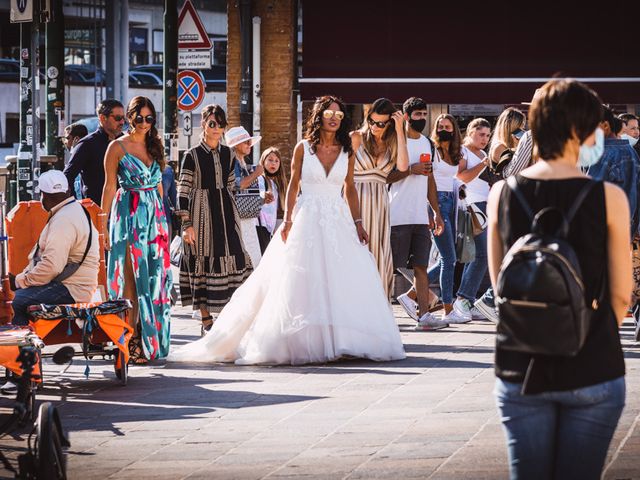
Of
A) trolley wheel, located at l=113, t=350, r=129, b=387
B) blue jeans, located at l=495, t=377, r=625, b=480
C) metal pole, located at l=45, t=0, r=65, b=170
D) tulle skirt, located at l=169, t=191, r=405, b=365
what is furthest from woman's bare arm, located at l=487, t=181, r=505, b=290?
metal pole, located at l=45, t=0, r=65, b=170

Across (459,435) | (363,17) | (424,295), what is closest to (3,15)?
(363,17)

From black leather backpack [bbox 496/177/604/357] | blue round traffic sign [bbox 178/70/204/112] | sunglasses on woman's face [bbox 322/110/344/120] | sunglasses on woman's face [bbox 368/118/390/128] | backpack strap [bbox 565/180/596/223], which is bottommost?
black leather backpack [bbox 496/177/604/357]

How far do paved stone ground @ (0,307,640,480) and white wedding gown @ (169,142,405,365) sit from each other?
17cm

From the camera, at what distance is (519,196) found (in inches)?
170

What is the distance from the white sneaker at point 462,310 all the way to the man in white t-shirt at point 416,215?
369mm

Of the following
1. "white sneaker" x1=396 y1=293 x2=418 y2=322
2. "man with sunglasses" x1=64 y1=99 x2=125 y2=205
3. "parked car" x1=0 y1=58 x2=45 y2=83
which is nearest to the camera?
"man with sunglasses" x1=64 y1=99 x2=125 y2=205

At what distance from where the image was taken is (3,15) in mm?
60062

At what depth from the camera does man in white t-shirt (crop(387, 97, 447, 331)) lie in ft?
41.3

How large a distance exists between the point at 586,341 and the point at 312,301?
20.2 ft

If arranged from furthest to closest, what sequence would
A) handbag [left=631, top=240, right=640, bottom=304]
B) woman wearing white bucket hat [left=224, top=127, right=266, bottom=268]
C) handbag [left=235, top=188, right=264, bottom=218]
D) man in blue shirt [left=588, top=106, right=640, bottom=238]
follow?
handbag [left=235, top=188, right=264, bottom=218] → woman wearing white bucket hat [left=224, top=127, right=266, bottom=268] → handbag [left=631, top=240, right=640, bottom=304] → man in blue shirt [left=588, top=106, right=640, bottom=238]

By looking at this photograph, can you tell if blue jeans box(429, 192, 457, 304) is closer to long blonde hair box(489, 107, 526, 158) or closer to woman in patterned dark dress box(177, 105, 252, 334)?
long blonde hair box(489, 107, 526, 158)

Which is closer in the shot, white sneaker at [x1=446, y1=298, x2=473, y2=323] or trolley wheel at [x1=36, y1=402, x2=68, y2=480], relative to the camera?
trolley wheel at [x1=36, y1=402, x2=68, y2=480]

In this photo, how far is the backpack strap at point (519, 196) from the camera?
4301mm

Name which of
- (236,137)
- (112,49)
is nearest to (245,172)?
(236,137)
